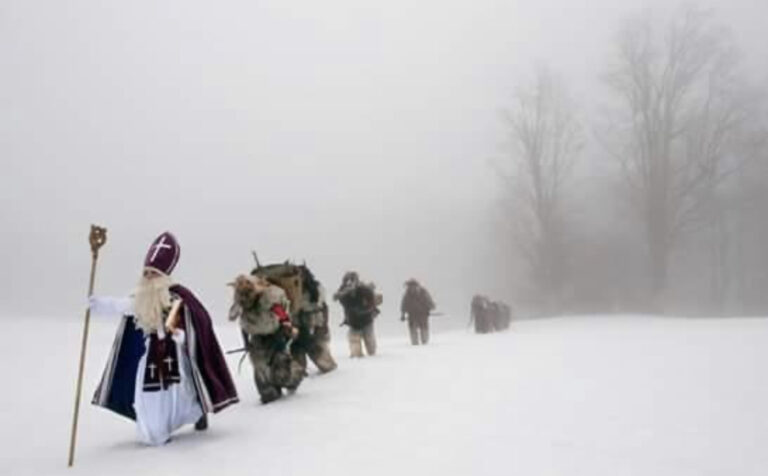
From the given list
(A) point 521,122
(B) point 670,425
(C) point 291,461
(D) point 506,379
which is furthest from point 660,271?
(C) point 291,461

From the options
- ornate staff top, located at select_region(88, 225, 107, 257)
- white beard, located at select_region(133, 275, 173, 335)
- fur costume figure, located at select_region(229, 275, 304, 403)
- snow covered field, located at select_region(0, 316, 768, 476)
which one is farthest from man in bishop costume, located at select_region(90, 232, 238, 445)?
fur costume figure, located at select_region(229, 275, 304, 403)

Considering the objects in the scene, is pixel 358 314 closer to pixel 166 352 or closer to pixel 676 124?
pixel 166 352

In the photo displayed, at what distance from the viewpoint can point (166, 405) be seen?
4586 mm

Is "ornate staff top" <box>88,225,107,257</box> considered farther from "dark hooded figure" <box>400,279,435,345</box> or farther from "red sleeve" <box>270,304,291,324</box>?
"dark hooded figure" <box>400,279,435,345</box>

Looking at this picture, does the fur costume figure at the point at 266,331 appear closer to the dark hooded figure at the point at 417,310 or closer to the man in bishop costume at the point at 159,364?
the man in bishop costume at the point at 159,364

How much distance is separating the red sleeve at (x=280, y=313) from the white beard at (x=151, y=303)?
1226 millimetres

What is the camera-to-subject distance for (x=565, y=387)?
5.55 meters

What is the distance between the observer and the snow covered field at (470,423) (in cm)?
346

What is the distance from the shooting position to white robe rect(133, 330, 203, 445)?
4488mm

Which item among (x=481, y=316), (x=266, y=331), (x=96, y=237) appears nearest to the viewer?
(x=96, y=237)

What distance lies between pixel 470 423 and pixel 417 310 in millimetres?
7845

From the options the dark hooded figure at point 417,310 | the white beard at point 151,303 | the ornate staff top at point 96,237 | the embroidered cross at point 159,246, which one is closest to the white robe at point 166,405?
the white beard at point 151,303

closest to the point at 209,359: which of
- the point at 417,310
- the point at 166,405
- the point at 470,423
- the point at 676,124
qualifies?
the point at 166,405

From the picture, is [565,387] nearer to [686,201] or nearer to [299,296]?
[299,296]
